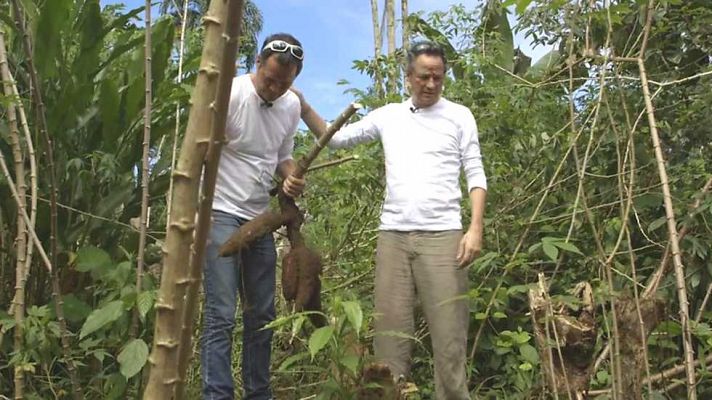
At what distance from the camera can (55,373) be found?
336 cm

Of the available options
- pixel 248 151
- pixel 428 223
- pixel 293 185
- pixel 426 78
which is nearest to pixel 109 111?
pixel 248 151

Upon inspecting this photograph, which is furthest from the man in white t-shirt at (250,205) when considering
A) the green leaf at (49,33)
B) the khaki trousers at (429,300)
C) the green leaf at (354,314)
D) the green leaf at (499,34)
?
the green leaf at (499,34)

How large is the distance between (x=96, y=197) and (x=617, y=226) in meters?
2.42

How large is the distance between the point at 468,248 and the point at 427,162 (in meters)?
0.36

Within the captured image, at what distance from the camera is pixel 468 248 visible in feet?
9.76

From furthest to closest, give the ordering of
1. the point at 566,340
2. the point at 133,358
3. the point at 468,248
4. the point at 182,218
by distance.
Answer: the point at 468,248
the point at 566,340
the point at 133,358
the point at 182,218

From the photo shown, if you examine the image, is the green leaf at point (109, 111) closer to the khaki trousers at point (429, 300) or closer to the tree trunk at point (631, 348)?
the khaki trousers at point (429, 300)

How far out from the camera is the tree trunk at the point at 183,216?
2.32 ft

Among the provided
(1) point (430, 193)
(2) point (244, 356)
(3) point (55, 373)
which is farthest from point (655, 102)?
(3) point (55, 373)

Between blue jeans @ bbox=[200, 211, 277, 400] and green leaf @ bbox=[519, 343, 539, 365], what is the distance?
3.99 ft

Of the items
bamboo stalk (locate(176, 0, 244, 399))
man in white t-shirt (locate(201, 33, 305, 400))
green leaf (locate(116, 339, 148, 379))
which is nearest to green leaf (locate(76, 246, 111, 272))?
man in white t-shirt (locate(201, 33, 305, 400))

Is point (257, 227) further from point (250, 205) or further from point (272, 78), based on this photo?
point (272, 78)

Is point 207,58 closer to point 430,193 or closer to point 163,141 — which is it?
point 430,193

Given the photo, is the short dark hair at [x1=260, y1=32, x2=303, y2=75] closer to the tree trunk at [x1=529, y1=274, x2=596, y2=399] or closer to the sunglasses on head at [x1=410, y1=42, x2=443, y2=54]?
the sunglasses on head at [x1=410, y1=42, x2=443, y2=54]
